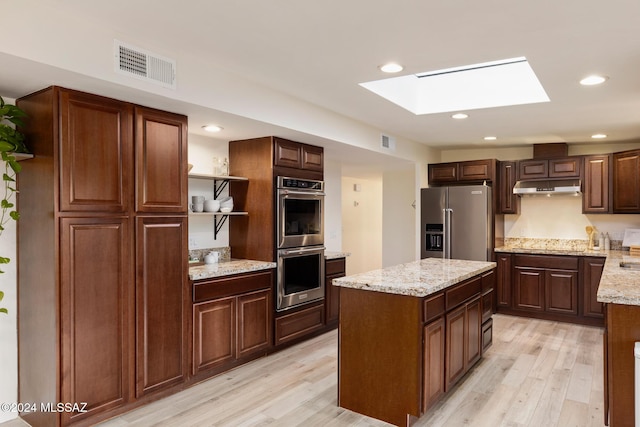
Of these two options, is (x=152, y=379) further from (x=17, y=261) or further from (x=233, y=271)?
(x=17, y=261)

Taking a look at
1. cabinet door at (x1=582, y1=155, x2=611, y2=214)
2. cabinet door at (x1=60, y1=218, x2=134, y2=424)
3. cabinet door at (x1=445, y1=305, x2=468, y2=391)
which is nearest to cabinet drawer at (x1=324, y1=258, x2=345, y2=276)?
cabinet door at (x1=445, y1=305, x2=468, y2=391)

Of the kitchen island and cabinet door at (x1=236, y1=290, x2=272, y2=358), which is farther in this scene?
cabinet door at (x1=236, y1=290, x2=272, y2=358)

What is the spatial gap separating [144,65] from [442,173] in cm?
466

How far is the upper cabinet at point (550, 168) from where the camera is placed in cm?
541

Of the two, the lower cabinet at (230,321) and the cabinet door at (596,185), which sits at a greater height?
the cabinet door at (596,185)

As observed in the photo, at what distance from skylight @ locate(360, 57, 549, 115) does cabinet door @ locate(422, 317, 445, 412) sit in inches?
77.0

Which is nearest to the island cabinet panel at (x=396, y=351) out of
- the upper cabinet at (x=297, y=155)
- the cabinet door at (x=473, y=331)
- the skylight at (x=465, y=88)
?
the cabinet door at (x=473, y=331)

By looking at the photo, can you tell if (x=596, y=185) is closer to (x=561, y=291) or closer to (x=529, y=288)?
(x=561, y=291)

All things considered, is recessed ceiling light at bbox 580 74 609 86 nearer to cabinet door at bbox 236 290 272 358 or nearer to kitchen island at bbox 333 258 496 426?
kitchen island at bbox 333 258 496 426

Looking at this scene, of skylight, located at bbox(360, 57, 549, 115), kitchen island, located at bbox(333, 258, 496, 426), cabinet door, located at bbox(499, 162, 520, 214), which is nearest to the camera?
kitchen island, located at bbox(333, 258, 496, 426)

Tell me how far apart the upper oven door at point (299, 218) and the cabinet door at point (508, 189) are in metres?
2.88

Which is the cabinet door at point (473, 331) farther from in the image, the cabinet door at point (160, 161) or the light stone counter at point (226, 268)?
the cabinet door at point (160, 161)

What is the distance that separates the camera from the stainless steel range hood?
211 inches

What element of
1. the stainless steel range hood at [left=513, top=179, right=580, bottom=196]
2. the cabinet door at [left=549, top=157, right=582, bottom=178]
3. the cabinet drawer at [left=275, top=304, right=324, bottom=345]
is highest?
the cabinet door at [left=549, top=157, right=582, bottom=178]
